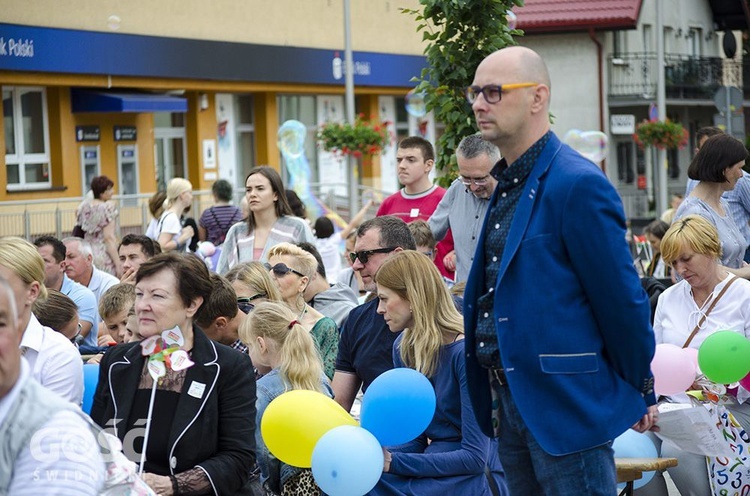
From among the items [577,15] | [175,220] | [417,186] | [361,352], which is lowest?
[361,352]

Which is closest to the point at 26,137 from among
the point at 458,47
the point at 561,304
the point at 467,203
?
the point at 458,47

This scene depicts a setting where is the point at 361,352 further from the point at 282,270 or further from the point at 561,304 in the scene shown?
the point at 561,304

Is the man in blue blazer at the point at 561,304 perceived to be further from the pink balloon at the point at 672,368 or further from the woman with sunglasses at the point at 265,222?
the woman with sunglasses at the point at 265,222

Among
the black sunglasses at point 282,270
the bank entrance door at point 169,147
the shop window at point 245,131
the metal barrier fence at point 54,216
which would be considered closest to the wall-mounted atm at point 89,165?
the bank entrance door at point 169,147

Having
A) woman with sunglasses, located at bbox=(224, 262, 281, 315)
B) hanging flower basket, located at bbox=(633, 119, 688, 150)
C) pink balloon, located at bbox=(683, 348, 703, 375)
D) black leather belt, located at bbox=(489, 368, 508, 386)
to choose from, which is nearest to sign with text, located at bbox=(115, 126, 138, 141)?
hanging flower basket, located at bbox=(633, 119, 688, 150)

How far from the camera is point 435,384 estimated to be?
535 cm

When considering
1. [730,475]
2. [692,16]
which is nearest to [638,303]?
[730,475]

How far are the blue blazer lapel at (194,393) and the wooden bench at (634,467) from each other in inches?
74.3

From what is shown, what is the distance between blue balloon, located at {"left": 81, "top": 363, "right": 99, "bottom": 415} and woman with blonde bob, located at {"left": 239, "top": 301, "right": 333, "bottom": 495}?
757 millimetres

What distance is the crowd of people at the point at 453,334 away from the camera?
386 cm

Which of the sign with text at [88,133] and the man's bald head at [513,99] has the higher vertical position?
the sign with text at [88,133]

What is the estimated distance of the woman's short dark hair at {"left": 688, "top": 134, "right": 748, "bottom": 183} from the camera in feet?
25.3

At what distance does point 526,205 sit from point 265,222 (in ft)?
18.2

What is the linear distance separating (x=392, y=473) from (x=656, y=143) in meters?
28.0
